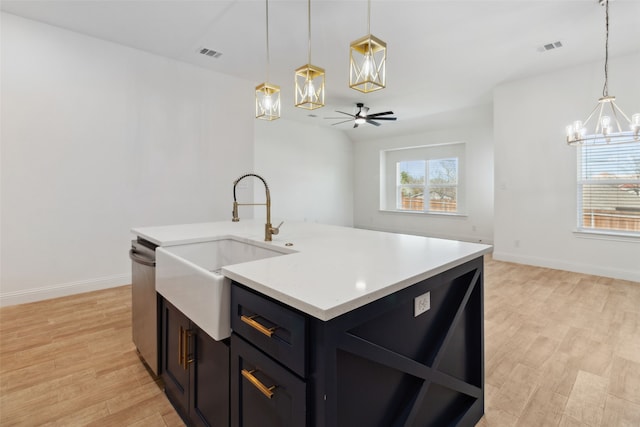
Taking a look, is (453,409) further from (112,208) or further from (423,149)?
(423,149)

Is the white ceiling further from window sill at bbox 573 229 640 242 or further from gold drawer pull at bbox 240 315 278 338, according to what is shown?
gold drawer pull at bbox 240 315 278 338

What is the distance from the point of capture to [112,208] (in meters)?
3.71

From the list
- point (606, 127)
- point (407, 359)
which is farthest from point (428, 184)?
point (407, 359)

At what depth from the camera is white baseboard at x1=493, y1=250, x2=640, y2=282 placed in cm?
405

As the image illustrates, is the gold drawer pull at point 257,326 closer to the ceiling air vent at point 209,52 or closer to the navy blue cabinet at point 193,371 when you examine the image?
the navy blue cabinet at point 193,371

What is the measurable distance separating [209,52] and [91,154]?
1.88 meters

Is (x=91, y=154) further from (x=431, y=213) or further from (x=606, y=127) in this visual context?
(x=431, y=213)

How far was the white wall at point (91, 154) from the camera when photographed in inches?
125

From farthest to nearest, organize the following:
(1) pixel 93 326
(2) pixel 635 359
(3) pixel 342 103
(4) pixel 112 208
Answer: (3) pixel 342 103 < (4) pixel 112 208 < (1) pixel 93 326 < (2) pixel 635 359

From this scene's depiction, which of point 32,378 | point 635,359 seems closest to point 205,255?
point 32,378

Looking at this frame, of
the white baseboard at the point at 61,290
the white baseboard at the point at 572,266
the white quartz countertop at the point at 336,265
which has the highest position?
the white quartz countertop at the point at 336,265

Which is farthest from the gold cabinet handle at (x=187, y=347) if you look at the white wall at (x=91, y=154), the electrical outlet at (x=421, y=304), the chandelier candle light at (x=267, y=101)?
A: the white wall at (x=91, y=154)

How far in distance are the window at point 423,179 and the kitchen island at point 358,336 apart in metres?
6.58

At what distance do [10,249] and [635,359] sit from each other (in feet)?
18.0
